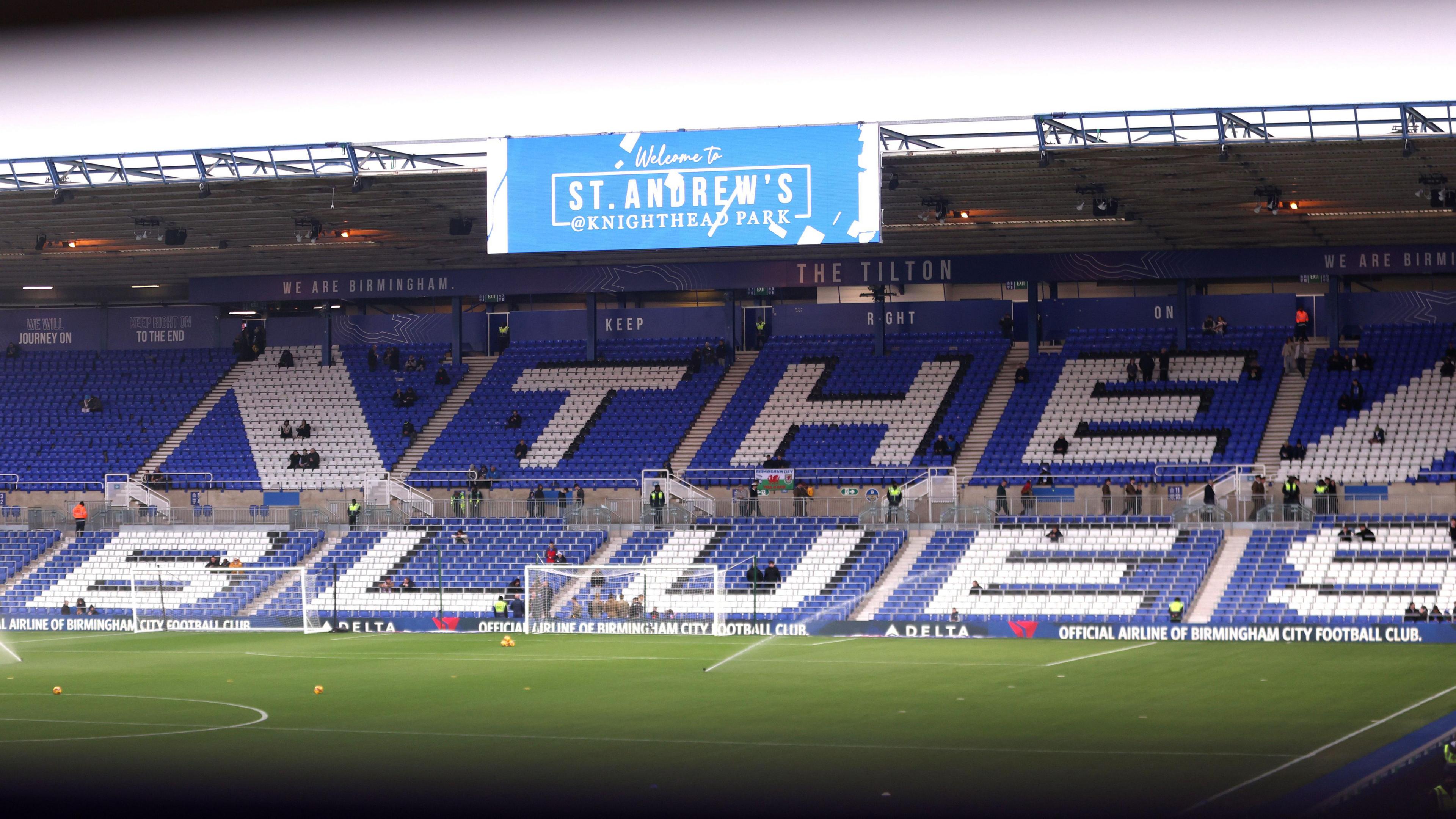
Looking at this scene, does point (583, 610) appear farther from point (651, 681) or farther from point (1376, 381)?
point (1376, 381)

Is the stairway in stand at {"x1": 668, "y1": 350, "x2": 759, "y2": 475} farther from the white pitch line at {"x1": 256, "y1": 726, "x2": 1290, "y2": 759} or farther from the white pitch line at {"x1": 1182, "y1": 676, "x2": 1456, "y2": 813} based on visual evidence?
the white pitch line at {"x1": 256, "y1": 726, "x2": 1290, "y2": 759}

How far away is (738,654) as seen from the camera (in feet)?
113

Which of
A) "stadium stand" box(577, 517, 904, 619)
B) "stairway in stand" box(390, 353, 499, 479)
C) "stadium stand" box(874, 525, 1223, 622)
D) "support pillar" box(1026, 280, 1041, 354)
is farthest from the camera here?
"support pillar" box(1026, 280, 1041, 354)

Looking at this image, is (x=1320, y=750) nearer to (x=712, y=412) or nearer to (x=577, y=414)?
(x=712, y=412)

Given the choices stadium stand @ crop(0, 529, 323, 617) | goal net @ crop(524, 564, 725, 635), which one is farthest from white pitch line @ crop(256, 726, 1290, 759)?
stadium stand @ crop(0, 529, 323, 617)

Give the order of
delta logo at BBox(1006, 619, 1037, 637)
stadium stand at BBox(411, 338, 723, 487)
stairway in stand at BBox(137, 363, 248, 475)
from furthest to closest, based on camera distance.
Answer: stairway in stand at BBox(137, 363, 248, 475) < stadium stand at BBox(411, 338, 723, 487) < delta logo at BBox(1006, 619, 1037, 637)

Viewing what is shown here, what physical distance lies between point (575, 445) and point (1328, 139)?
24.1 meters

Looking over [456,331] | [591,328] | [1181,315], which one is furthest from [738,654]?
[456,331]

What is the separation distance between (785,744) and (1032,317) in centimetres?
3458

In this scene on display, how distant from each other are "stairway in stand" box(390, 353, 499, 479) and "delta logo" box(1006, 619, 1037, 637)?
20586mm

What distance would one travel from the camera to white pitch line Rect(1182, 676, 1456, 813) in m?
16.0

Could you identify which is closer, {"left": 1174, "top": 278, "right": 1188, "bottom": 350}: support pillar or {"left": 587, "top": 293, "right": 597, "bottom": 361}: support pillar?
{"left": 1174, "top": 278, "right": 1188, "bottom": 350}: support pillar

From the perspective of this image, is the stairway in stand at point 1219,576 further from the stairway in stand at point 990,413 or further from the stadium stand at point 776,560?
the stairway in stand at point 990,413

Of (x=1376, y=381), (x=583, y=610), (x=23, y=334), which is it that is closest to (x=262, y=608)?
(x=583, y=610)
